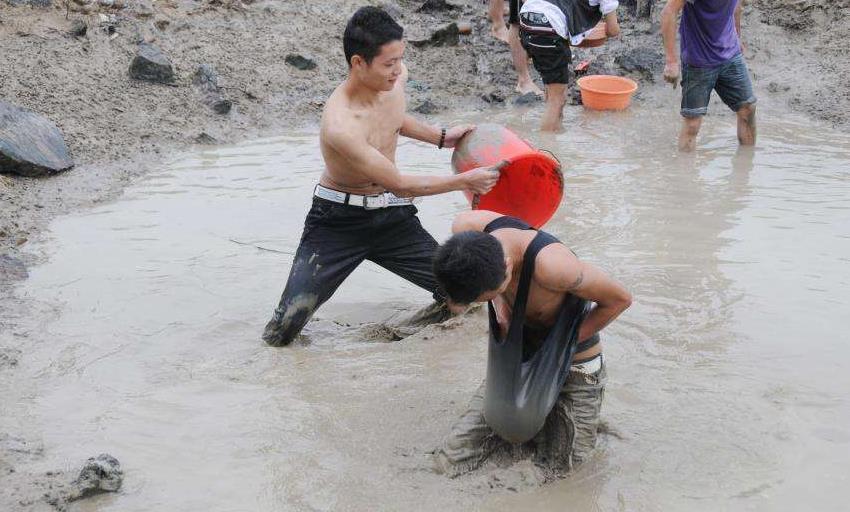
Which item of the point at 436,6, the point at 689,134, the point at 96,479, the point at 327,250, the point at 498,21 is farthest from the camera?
the point at 436,6

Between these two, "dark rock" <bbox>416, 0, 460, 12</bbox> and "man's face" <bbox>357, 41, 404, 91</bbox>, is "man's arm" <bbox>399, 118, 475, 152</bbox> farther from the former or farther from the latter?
A: "dark rock" <bbox>416, 0, 460, 12</bbox>

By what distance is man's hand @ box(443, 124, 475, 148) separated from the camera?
15.2 ft

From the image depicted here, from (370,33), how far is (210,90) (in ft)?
15.8

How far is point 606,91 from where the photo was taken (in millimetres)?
8781

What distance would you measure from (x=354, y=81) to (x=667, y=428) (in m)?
2.11

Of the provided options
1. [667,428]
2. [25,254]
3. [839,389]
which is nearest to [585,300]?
[667,428]

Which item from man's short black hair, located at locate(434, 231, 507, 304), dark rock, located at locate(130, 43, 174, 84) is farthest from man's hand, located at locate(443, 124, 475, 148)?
dark rock, located at locate(130, 43, 174, 84)

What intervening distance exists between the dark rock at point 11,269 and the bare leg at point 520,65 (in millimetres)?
5267

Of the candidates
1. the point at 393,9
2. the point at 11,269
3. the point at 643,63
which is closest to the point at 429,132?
the point at 11,269

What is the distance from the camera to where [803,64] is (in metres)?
9.26

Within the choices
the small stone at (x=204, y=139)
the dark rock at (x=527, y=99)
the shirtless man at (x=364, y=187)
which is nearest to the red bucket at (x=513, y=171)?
the shirtless man at (x=364, y=187)

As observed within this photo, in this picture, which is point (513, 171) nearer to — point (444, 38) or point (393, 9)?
point (444, 38)

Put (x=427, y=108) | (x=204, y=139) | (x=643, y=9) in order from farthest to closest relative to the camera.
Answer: (x=643, y=9) → (x=427, y=108) → (x=204, y=139)

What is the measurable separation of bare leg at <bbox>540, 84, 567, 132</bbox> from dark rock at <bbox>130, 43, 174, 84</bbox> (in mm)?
3412
